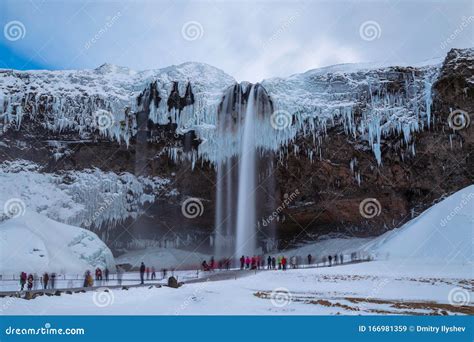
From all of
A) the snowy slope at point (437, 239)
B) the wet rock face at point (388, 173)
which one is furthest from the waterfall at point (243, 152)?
the snowy slope at point (437, 239)

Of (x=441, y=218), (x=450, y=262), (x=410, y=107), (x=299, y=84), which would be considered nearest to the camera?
(x=450, y=262)

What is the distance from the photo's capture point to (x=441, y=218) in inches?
1050

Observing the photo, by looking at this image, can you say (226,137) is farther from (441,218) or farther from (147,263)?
(441,218)

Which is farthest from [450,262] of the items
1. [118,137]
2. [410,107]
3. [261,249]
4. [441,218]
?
[118,137]

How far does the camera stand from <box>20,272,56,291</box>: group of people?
16.9m

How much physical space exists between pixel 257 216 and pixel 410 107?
14.0 metres

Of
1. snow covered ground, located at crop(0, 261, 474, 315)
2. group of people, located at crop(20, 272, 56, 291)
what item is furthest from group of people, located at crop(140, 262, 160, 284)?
group of people, located at crop(20, 272, 56, 291)

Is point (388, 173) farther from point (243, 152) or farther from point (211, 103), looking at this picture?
point (211, 103)

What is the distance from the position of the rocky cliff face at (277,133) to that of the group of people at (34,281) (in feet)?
57.4

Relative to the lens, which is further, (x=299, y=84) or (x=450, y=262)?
(x=299, y=84)

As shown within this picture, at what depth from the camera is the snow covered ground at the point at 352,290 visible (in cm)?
1190

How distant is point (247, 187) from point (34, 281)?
19.8 metres

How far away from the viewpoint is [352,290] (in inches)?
647

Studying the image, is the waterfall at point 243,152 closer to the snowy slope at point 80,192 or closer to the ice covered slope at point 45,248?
the snowy slope at point 80,192
